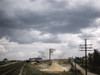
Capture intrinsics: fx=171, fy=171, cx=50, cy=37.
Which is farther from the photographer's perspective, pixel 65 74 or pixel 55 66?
pixel 55 66

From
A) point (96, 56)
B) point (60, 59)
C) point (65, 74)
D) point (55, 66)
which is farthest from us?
point (60, 59)

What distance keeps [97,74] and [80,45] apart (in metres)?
26.0

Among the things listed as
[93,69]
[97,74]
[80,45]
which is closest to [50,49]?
[93,69]

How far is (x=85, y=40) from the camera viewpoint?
3919cm

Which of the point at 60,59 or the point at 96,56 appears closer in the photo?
the point at 96,56

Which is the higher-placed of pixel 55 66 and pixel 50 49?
pixel 50 49

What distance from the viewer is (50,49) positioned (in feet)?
338

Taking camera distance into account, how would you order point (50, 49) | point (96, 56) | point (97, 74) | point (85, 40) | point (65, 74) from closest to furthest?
point (85, 40) → point (65, 74) → point (97, 74) → point (96, 56) → point (50, 49)

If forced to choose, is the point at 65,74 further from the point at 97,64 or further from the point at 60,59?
the point at 60,59

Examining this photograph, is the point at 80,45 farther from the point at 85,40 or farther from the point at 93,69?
the point at 93,69

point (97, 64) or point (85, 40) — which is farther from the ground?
point (85, 40)

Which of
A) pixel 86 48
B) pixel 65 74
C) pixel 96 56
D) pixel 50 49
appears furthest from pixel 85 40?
pixel 50 49

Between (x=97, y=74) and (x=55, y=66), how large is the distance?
22.8 meters

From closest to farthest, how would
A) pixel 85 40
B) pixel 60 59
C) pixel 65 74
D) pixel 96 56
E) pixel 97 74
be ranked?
pixel 85 40, pixel 65 74, pixel 97 74, pixel 96 56, pixel 60 59
